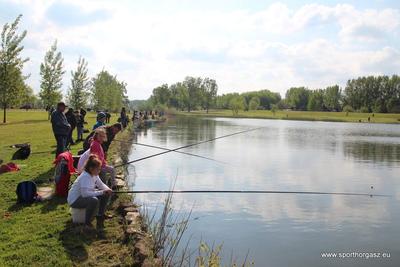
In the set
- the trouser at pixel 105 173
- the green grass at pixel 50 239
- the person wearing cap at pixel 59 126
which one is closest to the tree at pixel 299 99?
the person wearing cap at pixel 59 126

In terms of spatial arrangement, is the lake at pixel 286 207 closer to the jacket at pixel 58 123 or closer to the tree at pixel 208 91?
the jacket at pixel 58 123

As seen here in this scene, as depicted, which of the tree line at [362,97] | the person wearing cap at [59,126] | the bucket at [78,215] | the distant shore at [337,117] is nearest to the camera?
the bucket at [78,215]

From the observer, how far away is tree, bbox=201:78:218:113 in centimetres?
13665

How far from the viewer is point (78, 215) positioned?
23.9 feet

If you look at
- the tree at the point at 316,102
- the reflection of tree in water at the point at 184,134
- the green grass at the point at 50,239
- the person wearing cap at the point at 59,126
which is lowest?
the reflection of tree in water at the point at 184,134

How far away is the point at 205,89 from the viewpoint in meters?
138

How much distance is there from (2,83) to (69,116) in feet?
63.3

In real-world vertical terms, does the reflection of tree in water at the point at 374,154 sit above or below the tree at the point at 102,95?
below

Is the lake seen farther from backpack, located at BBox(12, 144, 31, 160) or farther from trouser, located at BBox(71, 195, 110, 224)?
backpack, located at BBox(12, 144, 31, 160)

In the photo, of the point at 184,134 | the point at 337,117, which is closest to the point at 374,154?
the point at 184,134

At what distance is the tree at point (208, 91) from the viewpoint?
5380 inches

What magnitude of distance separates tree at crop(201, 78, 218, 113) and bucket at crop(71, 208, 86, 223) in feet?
422

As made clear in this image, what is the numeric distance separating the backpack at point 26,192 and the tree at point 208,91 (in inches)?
5007

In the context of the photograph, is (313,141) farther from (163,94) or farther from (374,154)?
(163,94)
